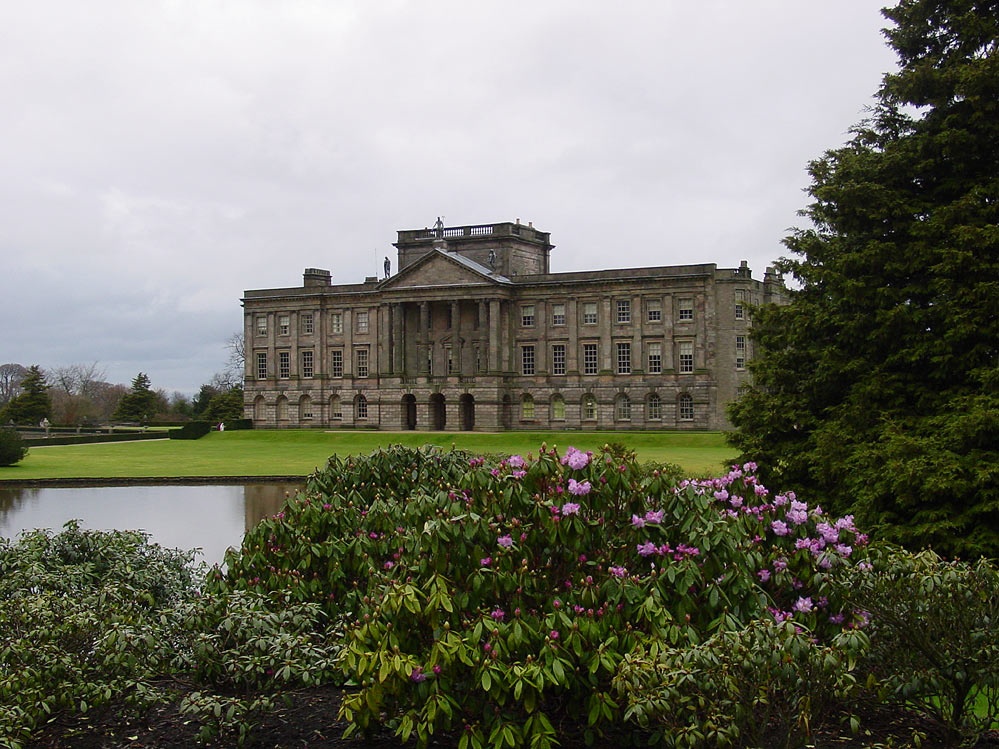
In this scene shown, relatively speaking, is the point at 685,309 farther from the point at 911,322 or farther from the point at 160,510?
the point at 911,322

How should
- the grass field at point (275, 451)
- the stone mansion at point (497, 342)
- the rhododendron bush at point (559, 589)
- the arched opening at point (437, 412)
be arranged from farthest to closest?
the arched opening at point (437, 412) → the stone mansion at point (497, 342) → the grass field at point (275, 451) → the rhododendron bush at point (559, 589)

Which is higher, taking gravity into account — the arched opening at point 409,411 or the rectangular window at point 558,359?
the rectangular window at point 558,359

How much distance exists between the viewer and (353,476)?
455 inches

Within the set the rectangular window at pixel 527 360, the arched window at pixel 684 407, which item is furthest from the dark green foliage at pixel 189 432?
the arched window at pixel 684 407

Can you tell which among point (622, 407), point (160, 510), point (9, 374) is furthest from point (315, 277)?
point (9, 374)

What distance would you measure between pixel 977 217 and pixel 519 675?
12.5 metres

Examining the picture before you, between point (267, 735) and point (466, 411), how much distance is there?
67.2 meters

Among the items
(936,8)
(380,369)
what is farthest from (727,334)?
(936,8)

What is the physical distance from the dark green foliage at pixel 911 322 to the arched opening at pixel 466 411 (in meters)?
55.6

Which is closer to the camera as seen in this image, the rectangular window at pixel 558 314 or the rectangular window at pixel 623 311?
the rectangular window at pixel 623 311

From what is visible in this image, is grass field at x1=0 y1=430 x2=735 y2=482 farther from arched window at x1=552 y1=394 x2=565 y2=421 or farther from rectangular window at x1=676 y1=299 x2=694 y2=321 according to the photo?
rectangular window at x1=676 y1=299 x2=694 y2=321

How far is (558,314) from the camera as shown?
A: 240 ft

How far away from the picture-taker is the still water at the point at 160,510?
21469 mm

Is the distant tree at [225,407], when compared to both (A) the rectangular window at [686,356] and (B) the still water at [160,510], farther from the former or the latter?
(B) the still water at [160,510]
